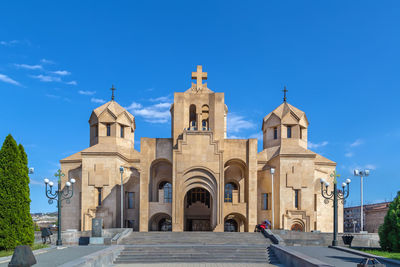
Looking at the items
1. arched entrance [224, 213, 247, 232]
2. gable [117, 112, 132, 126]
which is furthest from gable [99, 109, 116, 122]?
arched entrance [224, 213, 247, 232]

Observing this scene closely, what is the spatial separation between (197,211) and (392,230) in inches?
677

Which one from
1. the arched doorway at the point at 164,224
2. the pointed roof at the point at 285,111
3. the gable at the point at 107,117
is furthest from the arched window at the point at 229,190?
the gable at the point at 107,117

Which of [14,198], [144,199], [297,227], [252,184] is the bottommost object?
[297,227]

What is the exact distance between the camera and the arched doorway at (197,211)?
108 feet

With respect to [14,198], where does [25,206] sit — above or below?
below

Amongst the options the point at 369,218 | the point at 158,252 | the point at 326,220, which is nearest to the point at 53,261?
the point at 158,252

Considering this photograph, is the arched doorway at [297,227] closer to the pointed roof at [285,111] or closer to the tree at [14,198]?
the pointed roof at [285,111]

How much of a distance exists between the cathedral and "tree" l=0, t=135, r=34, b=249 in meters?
9.28

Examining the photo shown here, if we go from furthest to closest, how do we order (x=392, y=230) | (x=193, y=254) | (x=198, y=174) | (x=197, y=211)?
(x=197, y=211) < (x=198, y=174) < (x=193, y=254) < (x=392, y=230)

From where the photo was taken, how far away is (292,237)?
2462 centimetres

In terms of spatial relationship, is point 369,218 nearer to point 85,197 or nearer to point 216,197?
point 216,197

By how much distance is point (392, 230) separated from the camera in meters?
18.0

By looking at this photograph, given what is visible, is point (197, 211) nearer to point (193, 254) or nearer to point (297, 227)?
point (297, 227)

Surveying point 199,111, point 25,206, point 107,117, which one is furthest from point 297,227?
point 25,206
